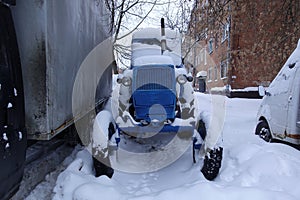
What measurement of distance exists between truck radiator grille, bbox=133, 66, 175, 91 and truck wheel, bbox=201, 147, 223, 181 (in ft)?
4.37

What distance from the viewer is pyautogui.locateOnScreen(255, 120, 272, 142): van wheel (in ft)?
16.8

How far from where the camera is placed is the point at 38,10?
2230 millimetres

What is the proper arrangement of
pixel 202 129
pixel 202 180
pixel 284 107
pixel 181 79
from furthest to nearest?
pixel 181 79 < pixel 284 107 < pixel 202 129 < pixel 202 180

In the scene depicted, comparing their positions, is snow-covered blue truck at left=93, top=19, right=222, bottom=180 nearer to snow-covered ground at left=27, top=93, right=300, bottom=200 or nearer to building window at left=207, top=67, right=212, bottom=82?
snow-covered ground at left=27, top=93, right=300, bottom=200

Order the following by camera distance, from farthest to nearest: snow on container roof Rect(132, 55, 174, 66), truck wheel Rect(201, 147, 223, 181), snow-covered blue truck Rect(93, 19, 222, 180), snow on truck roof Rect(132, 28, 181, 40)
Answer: snow on truck roof Rect(132, 28, 181, 40) → snow on container roof Rect(132, 55, 174, 66) → snow-covered blue truck Rect(93, 19, 222, 180) → truck wheel Rect(201, 147, 223, 181)

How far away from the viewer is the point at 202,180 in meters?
3.23

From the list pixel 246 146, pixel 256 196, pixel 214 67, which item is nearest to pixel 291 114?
pixel 246 146

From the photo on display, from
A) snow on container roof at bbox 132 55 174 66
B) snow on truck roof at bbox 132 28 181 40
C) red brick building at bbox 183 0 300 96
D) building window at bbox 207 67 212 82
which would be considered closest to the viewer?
snow on container roof at bbox 132 55 174 66

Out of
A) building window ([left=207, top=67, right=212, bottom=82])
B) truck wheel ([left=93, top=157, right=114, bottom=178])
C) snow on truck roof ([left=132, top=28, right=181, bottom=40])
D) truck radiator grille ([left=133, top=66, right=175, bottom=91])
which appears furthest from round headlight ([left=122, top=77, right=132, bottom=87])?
building window ([left=207, top=67, right=212, bottom=82])

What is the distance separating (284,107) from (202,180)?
7.04 ft

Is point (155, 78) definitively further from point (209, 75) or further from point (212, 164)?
point (209, 75)

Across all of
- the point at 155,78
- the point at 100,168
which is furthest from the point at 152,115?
the point at 100,168

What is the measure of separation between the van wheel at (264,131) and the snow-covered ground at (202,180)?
1.13 m

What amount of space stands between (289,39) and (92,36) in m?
5.48
